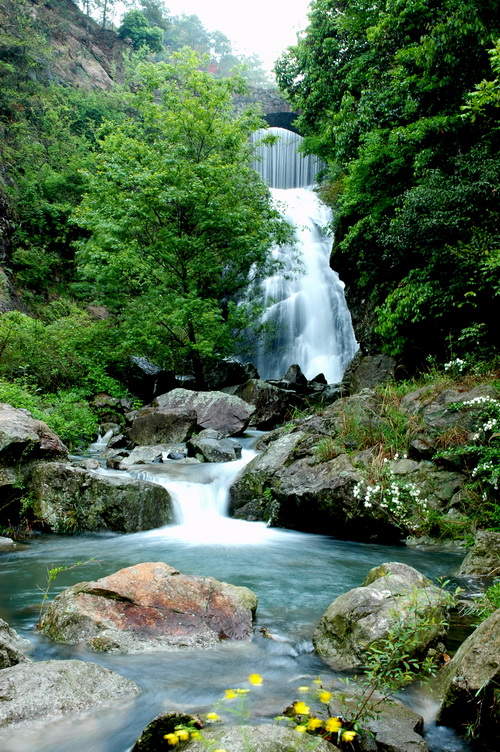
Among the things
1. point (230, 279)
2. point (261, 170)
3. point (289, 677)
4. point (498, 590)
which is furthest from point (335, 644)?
point (261, 170)

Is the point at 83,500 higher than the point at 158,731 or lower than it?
higher

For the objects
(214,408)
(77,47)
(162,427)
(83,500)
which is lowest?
(83,500)

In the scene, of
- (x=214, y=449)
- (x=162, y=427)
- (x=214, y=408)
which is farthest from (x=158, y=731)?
(x=214, y=408)

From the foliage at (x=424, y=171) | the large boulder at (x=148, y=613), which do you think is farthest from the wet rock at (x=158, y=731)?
the foliage at (x=424, y=171)

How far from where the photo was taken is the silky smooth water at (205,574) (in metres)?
3.00

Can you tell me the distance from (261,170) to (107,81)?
42.5 ft

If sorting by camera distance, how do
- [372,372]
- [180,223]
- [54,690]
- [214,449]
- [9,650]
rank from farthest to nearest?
[180,223]
[372,372]
[214,449]
[9,650]
[54,690]

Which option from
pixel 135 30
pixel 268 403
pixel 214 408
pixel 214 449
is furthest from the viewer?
pixel 135 30

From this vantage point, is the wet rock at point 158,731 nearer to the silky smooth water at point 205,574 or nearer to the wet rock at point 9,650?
the silky smooth water at point 205,574

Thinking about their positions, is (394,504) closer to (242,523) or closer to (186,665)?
(242,523)

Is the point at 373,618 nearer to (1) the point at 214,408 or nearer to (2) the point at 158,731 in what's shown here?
(2) the point at 158,731

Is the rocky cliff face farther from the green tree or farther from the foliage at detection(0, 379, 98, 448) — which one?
the foliage at detection(0, 379, 98, 448)

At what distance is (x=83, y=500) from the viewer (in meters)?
7.77

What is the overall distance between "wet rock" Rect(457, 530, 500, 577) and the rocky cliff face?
33.5m
